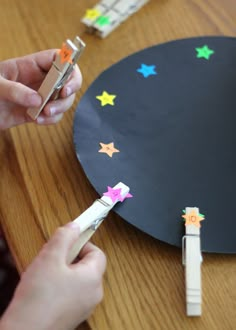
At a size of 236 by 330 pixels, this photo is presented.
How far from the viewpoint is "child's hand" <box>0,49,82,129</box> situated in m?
0.62

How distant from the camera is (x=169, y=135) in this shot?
64 cm

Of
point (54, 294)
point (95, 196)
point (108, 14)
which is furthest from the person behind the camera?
point (108, 14)

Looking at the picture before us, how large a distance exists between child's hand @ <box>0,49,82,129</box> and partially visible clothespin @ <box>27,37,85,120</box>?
2 cm

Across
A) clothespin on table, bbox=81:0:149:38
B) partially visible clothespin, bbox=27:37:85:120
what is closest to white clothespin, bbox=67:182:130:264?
partially visible clothespin, bbox=27:37:85:120

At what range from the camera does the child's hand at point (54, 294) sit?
19.0 inches

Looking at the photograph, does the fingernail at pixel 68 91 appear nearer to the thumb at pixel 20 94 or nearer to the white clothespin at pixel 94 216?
the thumb at pixel 20 94

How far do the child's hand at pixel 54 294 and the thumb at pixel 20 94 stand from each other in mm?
196

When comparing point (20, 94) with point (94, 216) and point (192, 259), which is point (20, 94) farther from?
point (192, 259)

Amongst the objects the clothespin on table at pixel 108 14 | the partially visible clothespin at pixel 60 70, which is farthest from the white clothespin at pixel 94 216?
the clothespin on table at pixel 108 14

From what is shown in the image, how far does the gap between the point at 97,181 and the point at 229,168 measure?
18cm

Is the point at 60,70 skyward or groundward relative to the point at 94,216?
skyward

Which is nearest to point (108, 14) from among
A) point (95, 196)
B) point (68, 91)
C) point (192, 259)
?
point (68, 91)

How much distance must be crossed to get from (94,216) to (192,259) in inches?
5.0

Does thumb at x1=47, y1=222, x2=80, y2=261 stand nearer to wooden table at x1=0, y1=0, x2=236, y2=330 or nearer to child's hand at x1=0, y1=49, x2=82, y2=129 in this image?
wooden table at x1=0, y1=0, x2=236, y2=330
